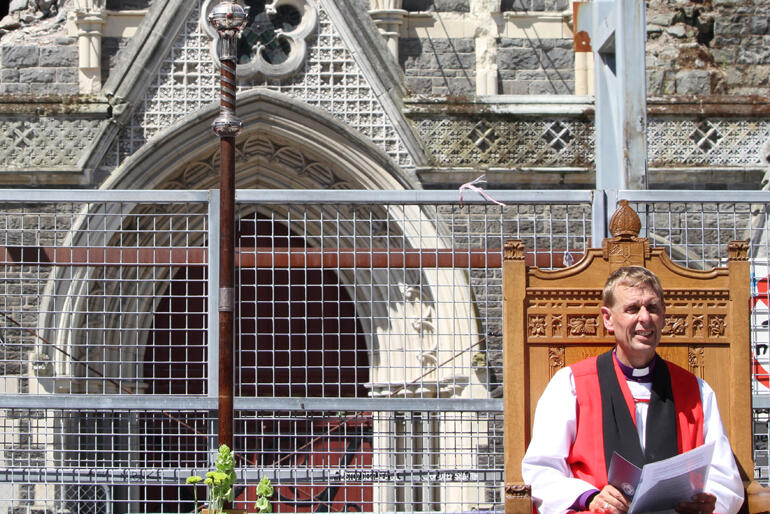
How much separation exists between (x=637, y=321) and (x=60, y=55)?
6.80 metres

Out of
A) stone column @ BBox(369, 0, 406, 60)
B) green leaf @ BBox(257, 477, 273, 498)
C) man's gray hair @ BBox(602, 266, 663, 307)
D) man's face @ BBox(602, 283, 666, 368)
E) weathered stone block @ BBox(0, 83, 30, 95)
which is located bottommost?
green leaf @ BBox(257, 477, 273, 498)

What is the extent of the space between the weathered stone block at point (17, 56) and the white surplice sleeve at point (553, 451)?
22.0ft

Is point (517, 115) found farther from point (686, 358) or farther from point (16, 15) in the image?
point (686, 358)

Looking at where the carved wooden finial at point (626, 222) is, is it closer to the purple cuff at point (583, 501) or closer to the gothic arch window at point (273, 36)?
the purple cuff at point (583, 501)

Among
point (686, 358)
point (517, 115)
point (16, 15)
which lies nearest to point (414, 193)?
point (686, 358)

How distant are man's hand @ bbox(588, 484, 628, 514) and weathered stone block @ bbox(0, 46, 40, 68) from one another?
707 centimetres

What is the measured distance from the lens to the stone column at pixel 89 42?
9.19m

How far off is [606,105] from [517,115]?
12.9 ft

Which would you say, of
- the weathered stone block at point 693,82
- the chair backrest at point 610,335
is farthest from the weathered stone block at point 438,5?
the chair backrest at point 610,335

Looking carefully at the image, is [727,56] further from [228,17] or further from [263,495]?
[263,495]

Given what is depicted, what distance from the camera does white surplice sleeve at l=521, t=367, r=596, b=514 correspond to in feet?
11.7

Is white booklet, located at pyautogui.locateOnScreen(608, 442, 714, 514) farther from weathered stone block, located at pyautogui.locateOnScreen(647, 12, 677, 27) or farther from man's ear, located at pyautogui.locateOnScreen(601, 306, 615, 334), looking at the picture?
weathered stone block, located at pyautogui.locateOnScreen(647, 12, 677, 27)

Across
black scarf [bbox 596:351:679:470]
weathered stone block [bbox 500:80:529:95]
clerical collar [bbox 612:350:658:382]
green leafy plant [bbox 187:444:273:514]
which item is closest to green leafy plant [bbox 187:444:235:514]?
green leafy plant [bbox 187:444:273:514]

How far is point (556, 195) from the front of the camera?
4742 mm
